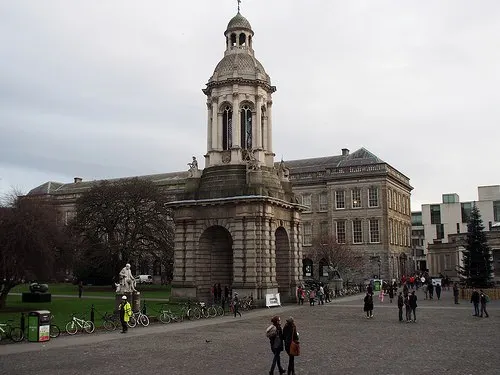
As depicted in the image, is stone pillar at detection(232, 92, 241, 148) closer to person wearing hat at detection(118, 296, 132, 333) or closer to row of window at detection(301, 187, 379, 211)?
person wearing hat at detection(118, 296, 132, 333)

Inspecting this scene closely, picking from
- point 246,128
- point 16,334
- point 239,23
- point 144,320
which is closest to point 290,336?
point 16,334

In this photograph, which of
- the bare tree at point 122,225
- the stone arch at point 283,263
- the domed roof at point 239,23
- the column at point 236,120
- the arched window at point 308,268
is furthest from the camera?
the arched window at point 308,268

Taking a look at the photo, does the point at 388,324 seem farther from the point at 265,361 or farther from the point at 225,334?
the point at 265,361

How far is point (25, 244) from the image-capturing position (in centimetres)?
3328

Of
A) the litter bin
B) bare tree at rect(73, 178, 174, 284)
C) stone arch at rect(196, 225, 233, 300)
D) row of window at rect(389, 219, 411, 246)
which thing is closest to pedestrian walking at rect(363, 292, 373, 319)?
stone arch at rect(196, 225, 233, 300)

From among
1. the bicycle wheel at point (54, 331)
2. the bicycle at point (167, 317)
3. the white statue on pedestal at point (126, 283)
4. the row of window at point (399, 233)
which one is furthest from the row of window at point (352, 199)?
the bicycle wheel at point (54, 331)

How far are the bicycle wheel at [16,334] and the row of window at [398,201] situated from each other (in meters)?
64.5

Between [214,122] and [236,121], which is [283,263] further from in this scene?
[214,122]

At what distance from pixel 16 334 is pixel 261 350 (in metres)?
10.3

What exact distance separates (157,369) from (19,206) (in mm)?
23449

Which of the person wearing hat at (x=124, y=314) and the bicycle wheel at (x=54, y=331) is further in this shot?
the person wearing hat at (x=124, y=314)

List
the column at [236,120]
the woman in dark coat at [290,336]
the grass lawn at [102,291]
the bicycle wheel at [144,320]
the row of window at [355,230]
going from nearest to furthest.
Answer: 1. the woman in dark coat at [290,336]
2. the bicycle wheel at [144,320]
3. the column at [236,120]
4. the grass lawn at [102,291]
5. the row of window at [355,230]

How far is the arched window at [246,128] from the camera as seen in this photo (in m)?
A: 41.8

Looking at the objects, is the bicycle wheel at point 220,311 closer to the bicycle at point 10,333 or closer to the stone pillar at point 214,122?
the stone pillar at point 214,122
